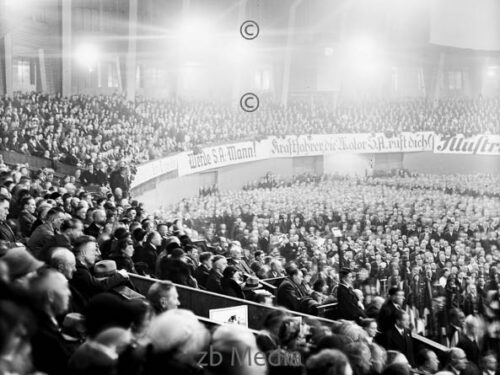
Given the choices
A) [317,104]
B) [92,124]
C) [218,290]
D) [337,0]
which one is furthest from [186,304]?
[337,0]

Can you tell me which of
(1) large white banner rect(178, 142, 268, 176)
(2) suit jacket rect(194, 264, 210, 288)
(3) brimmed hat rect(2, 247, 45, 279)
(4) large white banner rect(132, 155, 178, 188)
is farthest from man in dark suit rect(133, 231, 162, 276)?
(1) large white banner rect(178, 142, 268, 176)

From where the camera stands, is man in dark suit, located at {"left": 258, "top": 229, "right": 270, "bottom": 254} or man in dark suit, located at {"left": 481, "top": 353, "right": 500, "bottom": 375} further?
man in dark suit, located at {"left": 258, "top": 229, "right": 270, "bottom": 254}

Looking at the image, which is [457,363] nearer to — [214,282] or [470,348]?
[470,348]

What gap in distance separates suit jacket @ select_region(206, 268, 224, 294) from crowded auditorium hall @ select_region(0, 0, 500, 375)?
0.02 metres

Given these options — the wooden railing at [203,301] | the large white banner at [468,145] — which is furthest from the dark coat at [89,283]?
the large white banner at [468,145]

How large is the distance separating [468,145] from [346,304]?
79.1ft

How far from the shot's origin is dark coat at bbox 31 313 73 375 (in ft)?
9.41

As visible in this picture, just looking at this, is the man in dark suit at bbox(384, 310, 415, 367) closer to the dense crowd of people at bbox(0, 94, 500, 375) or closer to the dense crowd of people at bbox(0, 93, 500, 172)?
the dense crowd of people at bbox(0, 94, 500, 375)

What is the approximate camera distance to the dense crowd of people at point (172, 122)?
47.2 feet

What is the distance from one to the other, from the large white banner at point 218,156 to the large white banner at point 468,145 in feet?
24.8

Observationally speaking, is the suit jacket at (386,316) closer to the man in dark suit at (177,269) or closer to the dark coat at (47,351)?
the man in dark suit at (177,269)

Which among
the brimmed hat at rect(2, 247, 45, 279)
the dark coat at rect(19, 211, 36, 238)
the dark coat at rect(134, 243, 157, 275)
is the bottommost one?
the dark coat at rect(134, 243, 157, 275)

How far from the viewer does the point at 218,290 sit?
6121 millimetres

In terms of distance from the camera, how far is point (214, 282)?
6.15 metres
